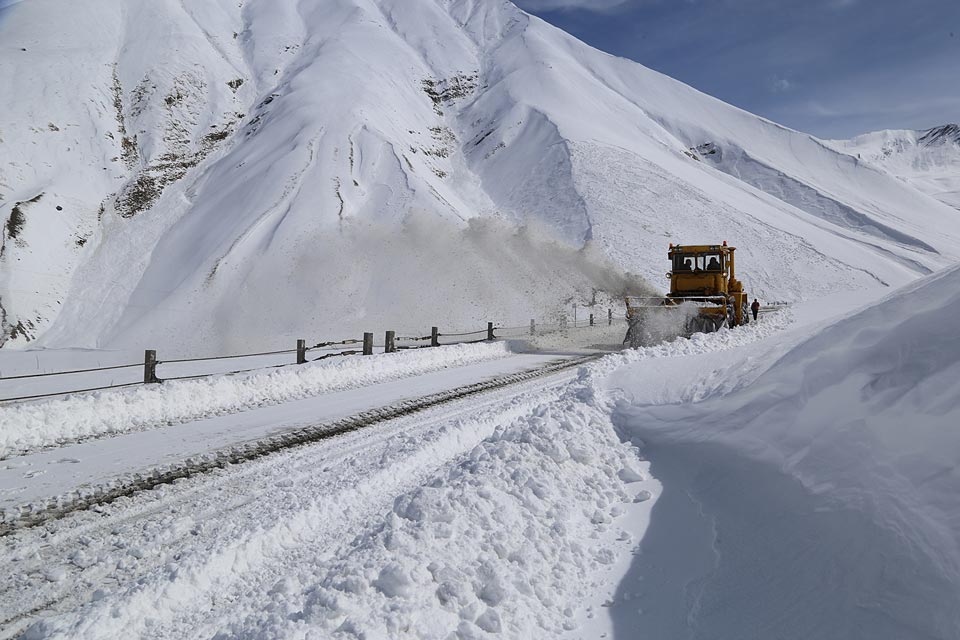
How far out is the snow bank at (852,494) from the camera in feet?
8.54

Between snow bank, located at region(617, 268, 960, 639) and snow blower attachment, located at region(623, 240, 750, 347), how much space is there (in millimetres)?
13725

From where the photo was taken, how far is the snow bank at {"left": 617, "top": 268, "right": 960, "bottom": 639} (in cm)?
260

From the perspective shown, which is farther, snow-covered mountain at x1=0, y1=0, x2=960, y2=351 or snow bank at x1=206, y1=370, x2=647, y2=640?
snow-covered mountain at x1=0, y1=0, x2=960, y2=351

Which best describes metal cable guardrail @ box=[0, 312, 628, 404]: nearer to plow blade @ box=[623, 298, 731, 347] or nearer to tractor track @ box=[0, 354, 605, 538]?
tractor track @ box=[0, 354, 605, 538]

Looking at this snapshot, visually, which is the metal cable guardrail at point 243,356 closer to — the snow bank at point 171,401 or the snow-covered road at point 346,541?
the snow bank at point 171,401

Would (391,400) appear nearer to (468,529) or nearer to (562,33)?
(468,529)

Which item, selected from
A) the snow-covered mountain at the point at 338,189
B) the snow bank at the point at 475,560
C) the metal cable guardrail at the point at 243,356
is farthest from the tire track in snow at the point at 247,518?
the snow-covered mountain at the point at 338,189

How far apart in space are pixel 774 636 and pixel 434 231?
3949 centimetres

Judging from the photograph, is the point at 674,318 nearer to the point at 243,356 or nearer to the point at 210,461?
the point at 243,356

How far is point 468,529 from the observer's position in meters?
4.00

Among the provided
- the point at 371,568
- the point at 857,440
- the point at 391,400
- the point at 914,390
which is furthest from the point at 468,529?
the point at 391,400

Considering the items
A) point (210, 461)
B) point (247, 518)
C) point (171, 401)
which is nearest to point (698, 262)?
point (171, 401)

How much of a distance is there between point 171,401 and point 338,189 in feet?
123

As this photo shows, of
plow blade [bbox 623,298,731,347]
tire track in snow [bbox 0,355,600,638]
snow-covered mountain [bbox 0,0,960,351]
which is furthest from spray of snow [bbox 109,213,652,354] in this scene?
tire track in snow [bbox 0,355,600,638]
